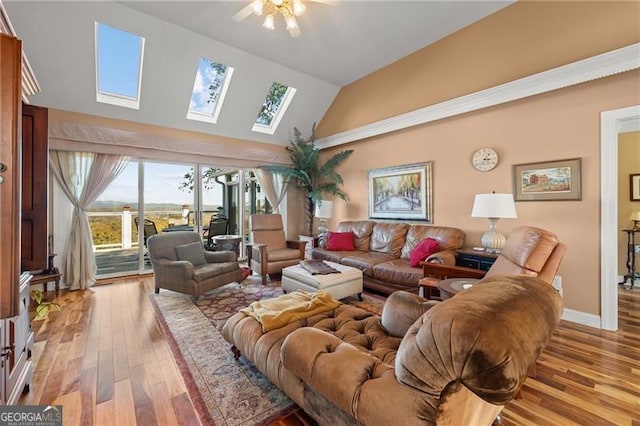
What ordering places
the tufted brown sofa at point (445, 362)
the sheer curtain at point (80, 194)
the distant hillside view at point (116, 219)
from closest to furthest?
the tufted brown sofa at point (445, 362) < the sheer curtain at point (80, 194) < the distant hillside view at point (116, 219)

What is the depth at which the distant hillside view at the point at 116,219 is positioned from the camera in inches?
175

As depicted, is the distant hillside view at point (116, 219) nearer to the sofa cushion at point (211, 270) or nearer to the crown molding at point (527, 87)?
the sofa cushion at point (211, 270)

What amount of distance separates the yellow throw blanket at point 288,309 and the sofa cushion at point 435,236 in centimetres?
219

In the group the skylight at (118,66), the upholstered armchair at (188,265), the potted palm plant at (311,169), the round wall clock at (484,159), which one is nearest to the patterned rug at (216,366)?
the upholstered armchair at (188,265)

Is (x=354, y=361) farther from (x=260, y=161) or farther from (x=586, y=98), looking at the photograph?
(x=260, y=161)

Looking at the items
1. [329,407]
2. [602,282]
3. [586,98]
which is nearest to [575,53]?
[586,98]

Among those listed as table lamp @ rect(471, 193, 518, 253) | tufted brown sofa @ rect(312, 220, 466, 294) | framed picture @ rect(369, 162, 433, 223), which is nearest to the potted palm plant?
framed picture @ rect(369, 162, 433, 223)

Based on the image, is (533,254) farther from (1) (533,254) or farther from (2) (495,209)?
(2) (495,209)

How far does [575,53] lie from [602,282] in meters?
2.38

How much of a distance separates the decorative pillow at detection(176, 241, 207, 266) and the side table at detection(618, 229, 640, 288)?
20.5 feet

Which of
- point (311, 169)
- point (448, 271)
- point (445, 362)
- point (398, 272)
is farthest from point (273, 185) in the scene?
point (445, 362)

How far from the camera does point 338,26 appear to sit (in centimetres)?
363

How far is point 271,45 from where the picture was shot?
4.05 m

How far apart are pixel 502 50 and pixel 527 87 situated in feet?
2.07
